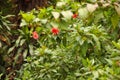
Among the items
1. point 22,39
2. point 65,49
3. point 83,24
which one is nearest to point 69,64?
point 65,49

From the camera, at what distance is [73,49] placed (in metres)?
2.56

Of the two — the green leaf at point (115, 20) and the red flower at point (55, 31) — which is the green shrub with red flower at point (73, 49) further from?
the green leaf at point (115, 20)

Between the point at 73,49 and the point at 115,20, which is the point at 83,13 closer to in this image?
the point at 115,20

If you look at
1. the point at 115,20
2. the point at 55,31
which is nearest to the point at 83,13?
the point at 115,20

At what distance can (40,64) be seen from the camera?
2934 mm

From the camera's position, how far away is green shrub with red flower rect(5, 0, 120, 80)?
2.09 m

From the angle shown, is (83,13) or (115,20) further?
(115,20)

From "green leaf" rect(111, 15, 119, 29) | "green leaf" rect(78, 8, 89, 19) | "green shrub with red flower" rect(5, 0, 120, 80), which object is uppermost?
"green leaf" rect(78, 8, 89, 19)

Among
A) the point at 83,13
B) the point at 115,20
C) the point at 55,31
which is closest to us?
Answer: the point at 83,13

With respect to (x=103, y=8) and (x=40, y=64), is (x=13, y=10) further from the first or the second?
(x=103, y=8)

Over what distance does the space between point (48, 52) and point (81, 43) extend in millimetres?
617

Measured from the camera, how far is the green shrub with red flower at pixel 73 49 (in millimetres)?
2086

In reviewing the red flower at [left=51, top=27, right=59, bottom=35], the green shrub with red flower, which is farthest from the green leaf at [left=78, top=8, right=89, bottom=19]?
the red flower at [left=51, top=27, right=59, bottom=35]

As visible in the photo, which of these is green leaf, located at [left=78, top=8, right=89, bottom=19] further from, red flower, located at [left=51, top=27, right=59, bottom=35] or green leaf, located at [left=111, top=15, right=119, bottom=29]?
red flower, located at [left=51, top=27, right=59, bottom=35]
